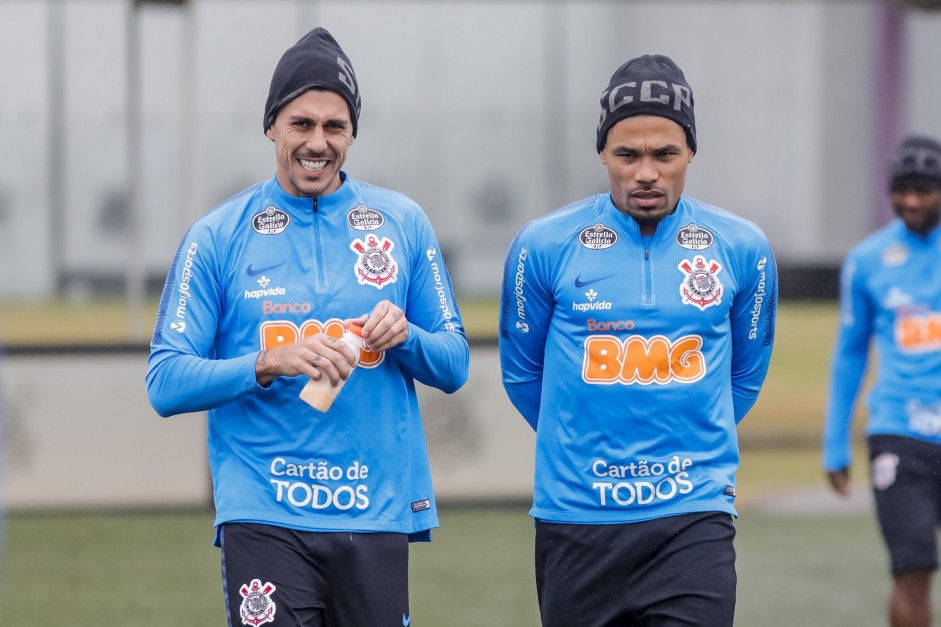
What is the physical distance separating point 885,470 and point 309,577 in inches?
131

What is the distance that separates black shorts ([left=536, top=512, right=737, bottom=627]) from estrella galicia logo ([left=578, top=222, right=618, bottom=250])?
836 mm

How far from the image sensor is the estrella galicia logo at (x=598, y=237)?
4.31 m

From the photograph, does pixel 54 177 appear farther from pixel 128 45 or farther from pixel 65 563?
pixel 65 563

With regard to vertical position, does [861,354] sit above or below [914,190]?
below

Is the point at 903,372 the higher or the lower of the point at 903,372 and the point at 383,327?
the lower

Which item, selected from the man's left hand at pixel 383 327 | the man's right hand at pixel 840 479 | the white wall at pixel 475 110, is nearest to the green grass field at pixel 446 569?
the man's right hand at pixel 840 479

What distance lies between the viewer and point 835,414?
677cm

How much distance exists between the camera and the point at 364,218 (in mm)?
4152

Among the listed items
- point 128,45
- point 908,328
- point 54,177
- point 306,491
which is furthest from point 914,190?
point 54,177

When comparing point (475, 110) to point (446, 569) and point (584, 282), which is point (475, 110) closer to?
point (446, 569)

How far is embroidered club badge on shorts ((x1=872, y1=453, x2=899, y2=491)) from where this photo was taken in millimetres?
6309

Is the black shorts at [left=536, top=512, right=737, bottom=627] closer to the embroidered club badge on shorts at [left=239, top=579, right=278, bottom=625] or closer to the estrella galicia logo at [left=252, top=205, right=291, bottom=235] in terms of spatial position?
the embroidered club badge on shorts at [left=239, top=579, right=278, bottom=625]

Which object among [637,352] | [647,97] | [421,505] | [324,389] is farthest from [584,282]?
[324,389]

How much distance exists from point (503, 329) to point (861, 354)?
275cm
